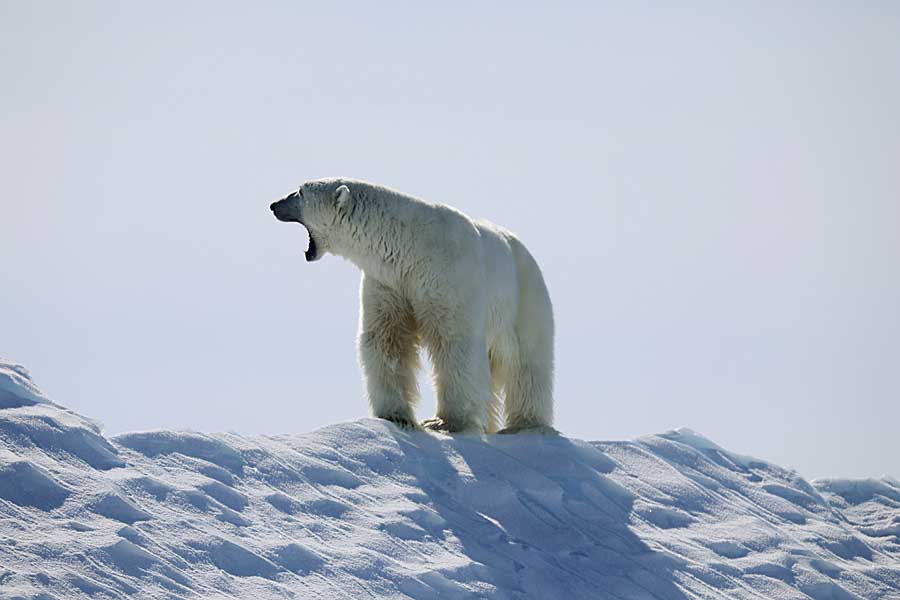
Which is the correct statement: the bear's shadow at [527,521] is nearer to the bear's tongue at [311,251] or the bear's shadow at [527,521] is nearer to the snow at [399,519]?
the snow at [399,519]

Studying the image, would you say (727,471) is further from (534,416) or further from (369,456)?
(369,456)

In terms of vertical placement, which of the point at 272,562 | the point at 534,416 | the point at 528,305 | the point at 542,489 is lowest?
the point at 272,562

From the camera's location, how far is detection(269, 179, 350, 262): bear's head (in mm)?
12914

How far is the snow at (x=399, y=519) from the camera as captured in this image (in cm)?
875

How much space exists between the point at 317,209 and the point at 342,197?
32cm

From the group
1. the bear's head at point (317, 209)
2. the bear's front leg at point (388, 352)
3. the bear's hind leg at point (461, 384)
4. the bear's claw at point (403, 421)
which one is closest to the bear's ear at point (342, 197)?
the bear's head at point (317, 209)

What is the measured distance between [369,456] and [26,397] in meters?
2.90

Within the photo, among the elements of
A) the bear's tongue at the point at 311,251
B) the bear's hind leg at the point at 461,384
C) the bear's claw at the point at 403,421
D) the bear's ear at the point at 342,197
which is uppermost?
the bear's ear at the point at 342,197

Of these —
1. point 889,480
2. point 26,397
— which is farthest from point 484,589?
point 889,480

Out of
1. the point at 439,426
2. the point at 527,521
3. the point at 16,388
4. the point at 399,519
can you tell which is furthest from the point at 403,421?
the point at 16,388

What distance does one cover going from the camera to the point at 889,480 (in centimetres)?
1564

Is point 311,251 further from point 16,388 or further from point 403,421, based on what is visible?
point 16,388

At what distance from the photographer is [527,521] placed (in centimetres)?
1137

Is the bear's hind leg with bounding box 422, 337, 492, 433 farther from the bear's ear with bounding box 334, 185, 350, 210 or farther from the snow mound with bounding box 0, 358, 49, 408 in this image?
the snow mound with bounding box 0, 358, 49, 408
